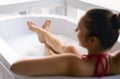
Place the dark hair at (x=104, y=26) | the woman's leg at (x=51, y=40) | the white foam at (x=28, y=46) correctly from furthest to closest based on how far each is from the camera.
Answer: the white foam at (x=28, y=46) < the woman's leg at (x=51, y=40) < the dark hair at (x=104, y=26)

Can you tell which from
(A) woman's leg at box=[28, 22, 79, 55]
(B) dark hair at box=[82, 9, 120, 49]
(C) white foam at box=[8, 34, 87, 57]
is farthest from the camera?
(C) white foam at box=[8, 34, 87, 57]

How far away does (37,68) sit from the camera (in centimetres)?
99

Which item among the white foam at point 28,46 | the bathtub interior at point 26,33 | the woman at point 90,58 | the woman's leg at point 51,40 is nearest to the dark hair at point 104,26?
the woman at point 90,58

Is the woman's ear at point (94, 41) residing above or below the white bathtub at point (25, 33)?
above

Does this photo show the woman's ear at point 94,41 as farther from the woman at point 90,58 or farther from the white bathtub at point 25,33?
the white bathtub at point 25,33

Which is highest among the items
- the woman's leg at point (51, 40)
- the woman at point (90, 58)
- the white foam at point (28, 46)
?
the woman at point (90, 58)

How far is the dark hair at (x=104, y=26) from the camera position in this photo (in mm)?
936

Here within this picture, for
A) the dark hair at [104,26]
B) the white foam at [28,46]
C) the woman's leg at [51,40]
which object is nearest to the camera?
the dark hair at [104,26]

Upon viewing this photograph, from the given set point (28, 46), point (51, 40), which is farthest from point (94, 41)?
point (28, 46)

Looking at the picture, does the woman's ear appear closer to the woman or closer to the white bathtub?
the woman

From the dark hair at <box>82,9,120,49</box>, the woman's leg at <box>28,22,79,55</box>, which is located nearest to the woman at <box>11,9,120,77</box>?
the dark hair at <box>82,9,120,49</box>

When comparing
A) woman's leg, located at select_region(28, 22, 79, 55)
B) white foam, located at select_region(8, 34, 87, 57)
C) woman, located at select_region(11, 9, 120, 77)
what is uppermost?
woman, located at select_region(11, 9, 120, 77)

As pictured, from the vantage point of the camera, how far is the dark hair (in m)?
0.94

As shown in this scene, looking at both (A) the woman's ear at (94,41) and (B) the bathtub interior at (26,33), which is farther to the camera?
(B) the bathtub interior at (26,33)
